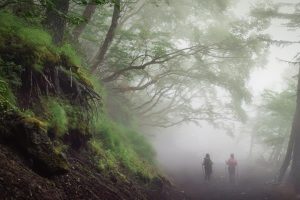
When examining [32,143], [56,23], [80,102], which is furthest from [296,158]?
[32,143]

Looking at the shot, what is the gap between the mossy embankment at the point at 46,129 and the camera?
505cm

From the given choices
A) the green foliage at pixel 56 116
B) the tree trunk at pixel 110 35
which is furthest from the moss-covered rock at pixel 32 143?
the tree trunk at pixel 110 35

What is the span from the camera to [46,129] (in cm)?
629

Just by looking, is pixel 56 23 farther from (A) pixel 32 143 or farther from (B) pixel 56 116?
(A) pixel 32 143

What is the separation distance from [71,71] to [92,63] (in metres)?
7.31

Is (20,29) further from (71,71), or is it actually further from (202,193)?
(202,193)

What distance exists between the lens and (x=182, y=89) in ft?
86.1

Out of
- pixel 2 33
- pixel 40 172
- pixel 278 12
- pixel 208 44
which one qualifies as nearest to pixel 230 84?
pixel 208 44

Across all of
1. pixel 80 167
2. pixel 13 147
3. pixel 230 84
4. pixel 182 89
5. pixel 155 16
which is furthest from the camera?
pixel 182 89

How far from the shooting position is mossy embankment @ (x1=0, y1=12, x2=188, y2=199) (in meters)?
5.05

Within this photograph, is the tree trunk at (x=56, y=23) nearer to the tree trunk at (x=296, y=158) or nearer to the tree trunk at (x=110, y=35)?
A: the tree trunk at (x=110, y=35)

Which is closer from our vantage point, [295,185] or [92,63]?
[92,63]

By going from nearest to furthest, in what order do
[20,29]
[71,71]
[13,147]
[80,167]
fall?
[13,147] → [80,167] → [20,29] → [71,71]

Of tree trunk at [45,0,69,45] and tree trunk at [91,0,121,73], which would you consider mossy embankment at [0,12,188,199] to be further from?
tree trunk at [91,0,121,73]
